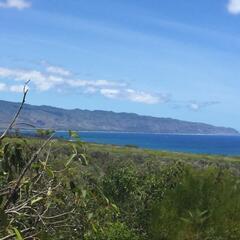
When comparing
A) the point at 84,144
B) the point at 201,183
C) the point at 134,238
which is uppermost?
the point at 84,144

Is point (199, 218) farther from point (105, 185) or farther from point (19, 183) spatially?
point (19, 183)

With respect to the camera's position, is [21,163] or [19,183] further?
[21,163]

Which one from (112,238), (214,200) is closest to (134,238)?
(112,238)

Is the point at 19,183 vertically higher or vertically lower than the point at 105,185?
higher

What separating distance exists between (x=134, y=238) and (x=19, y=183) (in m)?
20.1

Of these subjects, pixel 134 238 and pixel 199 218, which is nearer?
pixel 134 238

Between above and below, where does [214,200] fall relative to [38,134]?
below

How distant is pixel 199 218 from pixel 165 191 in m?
5.14

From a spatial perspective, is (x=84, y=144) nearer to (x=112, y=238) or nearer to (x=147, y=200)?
(x=112, y=238)

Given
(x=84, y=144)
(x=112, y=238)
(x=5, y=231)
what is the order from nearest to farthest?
(x=5, y=231), (x=84, y=144), (x=112, y=238)

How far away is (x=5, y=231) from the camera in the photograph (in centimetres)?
349

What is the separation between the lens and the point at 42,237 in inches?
149

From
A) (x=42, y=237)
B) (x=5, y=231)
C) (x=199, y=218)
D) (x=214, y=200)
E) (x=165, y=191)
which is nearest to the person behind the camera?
(x=5, y=231)

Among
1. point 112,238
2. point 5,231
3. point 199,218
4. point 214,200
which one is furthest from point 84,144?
point 214,200
